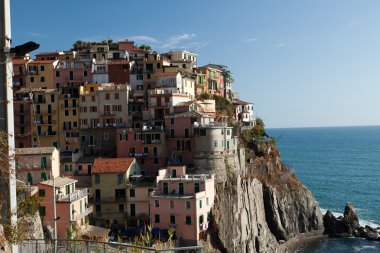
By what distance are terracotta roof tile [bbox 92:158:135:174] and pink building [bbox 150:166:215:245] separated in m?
4.65

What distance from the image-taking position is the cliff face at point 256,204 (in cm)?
4852

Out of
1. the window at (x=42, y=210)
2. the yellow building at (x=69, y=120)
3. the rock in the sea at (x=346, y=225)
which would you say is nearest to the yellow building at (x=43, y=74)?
the yellow building at (x=69, y=120)

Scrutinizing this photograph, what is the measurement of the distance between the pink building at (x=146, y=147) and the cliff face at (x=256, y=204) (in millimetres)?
5197

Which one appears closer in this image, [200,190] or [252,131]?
[200,190]

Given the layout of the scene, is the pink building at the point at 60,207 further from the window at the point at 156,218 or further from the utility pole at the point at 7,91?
the utility pole at the point at 7,91

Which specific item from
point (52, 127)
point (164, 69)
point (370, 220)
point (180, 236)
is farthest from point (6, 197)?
point (370, 220)

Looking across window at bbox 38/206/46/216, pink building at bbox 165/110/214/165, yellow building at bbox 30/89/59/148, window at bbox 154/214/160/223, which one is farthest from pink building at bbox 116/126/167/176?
window at bbox 38/206/46/216

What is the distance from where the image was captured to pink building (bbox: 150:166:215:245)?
1751 inches

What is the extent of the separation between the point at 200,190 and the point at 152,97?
17.7 m

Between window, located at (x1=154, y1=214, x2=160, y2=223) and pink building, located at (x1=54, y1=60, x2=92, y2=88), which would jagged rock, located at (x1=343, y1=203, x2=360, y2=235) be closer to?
window, located at (x1=154, y1=214, x2=160, y2=223)

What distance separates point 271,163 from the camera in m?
65.8

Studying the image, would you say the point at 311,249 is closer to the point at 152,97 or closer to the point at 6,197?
the point at 152,97

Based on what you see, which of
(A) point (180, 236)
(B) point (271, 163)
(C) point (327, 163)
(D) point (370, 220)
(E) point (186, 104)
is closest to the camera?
(A) point (180, 236)

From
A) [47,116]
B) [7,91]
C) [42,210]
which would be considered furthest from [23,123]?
[7,91]
